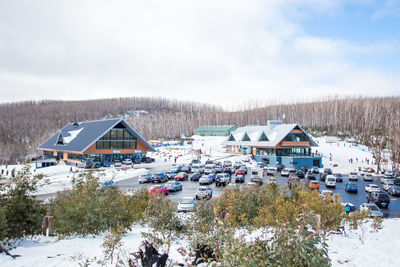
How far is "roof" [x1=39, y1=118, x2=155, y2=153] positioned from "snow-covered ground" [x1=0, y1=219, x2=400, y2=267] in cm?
4176

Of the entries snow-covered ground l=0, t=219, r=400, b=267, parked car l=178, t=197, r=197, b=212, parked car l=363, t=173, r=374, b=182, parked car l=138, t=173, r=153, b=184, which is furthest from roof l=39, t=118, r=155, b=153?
snow-covered ground l=0, t=219, r=400, b=267

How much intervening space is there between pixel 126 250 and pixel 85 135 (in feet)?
162

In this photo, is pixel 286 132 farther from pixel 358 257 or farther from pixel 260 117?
pixel 260 117

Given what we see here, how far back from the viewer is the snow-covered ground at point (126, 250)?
870cm

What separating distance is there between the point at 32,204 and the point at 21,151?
407 feet

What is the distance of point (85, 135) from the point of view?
5512 cm

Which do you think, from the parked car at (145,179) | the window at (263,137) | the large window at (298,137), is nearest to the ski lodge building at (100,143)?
the parked car at (145,179)

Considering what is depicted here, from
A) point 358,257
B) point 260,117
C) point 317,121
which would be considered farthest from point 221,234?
point 260,117

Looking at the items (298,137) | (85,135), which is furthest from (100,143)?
(298,137)

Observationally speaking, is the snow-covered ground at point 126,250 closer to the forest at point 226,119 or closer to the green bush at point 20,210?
the green bush at point 20,210

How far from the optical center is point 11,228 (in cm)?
1024

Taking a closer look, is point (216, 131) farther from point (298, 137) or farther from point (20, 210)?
point (20, 210)

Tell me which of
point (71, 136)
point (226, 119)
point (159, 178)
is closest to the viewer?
point (159, 178)

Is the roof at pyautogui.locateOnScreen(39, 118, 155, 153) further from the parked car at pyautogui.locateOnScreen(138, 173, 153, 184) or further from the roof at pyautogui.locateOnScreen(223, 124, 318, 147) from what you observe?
the roof at pyautogui.locateOnScreen(223, 124, 318, 147)
